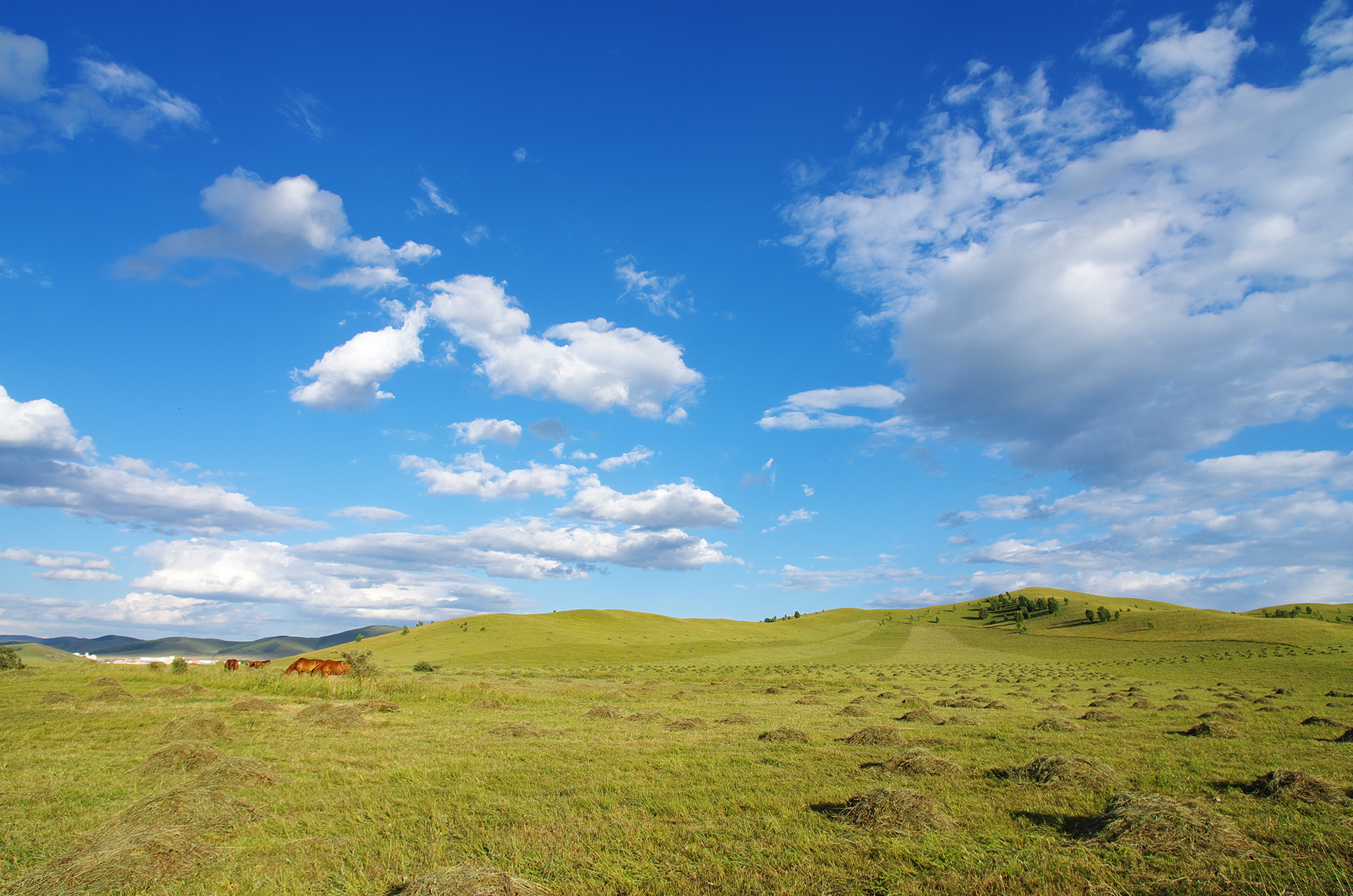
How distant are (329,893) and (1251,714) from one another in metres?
34.2

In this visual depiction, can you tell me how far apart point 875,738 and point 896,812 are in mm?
8674

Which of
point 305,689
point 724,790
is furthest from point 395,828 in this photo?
point 305,689

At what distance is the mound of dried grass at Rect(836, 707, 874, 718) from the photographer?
2665 centimetres

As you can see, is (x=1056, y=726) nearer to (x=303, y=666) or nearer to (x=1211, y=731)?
(x=1211, y=731)

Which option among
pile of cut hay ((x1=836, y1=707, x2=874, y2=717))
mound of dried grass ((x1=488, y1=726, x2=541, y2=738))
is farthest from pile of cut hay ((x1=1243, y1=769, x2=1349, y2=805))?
mound of dried grass ((x1=488, y1=726, x2=541, y2=738))

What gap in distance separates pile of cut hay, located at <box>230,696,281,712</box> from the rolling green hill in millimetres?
44407

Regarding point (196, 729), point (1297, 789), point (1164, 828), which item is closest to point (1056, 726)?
point (1297, 789)

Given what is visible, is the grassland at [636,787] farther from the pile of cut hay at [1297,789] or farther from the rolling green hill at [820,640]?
the rolling green hill at [820,640]

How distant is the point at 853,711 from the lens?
89.4 ft

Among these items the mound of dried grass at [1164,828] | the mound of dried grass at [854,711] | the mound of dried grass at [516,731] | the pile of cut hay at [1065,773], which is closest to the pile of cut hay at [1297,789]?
the pile of cut hay at [1065,773]

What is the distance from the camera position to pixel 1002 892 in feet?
25.8

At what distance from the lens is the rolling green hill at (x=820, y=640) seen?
81438mm

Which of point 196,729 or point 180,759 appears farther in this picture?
point 196,729

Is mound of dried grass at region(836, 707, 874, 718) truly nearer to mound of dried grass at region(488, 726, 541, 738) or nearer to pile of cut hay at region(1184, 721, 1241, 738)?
pile of cut hay at region(1184, 721, 1241, 738)
